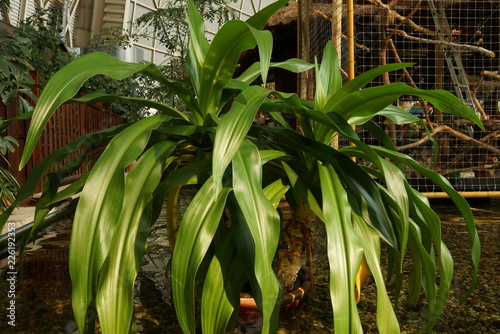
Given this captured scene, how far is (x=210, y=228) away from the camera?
822mm

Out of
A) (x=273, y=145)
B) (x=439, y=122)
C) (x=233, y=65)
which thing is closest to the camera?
(x=233, y=65)

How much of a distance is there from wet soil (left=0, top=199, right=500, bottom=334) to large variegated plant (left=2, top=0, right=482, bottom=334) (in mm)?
274

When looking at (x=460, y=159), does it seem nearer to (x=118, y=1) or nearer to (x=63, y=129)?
(x=63, y=129)

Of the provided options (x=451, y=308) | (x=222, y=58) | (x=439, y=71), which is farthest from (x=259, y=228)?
(x=439, y=71)

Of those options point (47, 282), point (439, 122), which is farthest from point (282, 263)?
point (439, 122)

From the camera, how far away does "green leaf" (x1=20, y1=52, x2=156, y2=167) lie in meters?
0.77

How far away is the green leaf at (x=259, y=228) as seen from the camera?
0.75 m

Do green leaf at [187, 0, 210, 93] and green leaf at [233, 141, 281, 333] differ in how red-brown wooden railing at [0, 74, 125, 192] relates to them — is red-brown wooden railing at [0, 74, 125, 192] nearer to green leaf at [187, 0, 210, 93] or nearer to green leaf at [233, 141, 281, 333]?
green leaf at [187, 0, 210, 93]

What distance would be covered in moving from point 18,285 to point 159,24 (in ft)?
22.4

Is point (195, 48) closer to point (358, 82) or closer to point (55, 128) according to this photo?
point (358, 82)

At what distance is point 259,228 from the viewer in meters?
0.78

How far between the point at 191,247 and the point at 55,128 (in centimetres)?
460

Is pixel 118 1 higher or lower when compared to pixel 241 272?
higher

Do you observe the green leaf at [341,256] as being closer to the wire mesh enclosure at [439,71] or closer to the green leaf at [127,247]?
the green leaf at [127,247]
